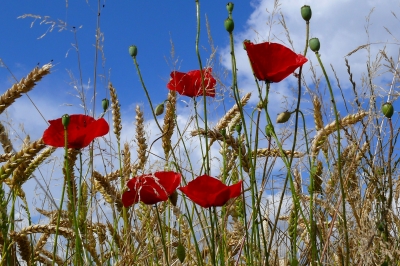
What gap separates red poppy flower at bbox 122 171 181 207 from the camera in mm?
1253

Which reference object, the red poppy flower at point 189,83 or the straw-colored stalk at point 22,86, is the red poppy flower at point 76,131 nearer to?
the straw-colored stalk at point 22,86

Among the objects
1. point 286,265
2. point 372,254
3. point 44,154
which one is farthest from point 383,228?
point 44,154

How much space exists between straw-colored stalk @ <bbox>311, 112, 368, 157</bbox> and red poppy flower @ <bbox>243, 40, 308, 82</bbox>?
308mm

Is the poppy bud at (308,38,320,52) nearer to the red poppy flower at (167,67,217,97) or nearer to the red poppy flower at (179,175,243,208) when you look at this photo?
the red poppy flower at (179,175,243,208)

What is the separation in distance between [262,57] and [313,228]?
40cm

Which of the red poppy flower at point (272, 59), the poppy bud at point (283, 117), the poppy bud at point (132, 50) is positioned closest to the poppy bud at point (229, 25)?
the red poppy flower at point (272, 59)

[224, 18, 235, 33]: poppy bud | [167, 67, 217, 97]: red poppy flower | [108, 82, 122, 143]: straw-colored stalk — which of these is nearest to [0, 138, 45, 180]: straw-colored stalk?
[167, 67, 217, 97]: red poppy flower

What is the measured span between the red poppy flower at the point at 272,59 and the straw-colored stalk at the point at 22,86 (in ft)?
2.08

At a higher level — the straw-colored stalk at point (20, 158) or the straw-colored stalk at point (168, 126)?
the straw-colored stalk at point (168, 126)

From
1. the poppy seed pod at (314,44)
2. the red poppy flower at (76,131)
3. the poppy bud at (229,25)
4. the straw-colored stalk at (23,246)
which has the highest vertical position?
the poppy bud at (229,25)

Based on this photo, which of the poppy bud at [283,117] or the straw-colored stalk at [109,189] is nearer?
the poppy bud at [283,117]

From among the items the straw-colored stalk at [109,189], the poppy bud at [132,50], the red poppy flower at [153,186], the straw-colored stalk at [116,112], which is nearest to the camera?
the red poppy flower at [153,186]

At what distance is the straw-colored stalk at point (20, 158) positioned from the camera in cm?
132

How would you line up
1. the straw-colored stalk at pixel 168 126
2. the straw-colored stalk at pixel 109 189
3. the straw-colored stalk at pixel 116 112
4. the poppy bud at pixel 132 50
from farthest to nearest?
1. the straw-colored stalk at pixel 116 112
2. the straw-colored stalk at pixel 168 126
3. the straw-colored stalk at pixel 109 189
4. the poppy bud at pixel 132 50
